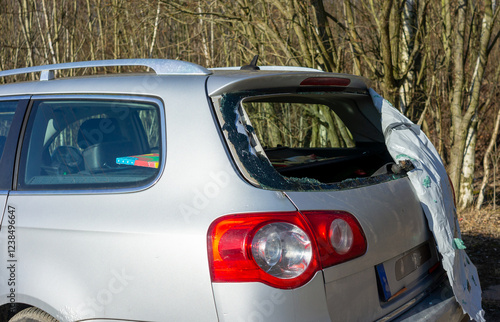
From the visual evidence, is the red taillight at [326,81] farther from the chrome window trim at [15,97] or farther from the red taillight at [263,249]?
the chrome window trim at [15,97]

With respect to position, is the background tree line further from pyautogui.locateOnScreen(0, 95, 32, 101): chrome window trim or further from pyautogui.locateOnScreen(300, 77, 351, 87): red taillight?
pyautogui.locateOnScreen(0, 95, 32, 101): chrome window trim

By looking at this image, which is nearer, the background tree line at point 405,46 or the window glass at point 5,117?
the window glass at point 5,117

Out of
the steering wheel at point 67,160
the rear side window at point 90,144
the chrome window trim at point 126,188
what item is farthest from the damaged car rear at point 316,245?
the steering wheel at point 67,160

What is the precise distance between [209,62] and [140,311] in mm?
7790

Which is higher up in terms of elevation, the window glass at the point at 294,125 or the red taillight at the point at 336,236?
the window glass at the point at 294,125

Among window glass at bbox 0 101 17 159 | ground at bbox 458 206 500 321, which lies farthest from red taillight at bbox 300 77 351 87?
ground at bbox 458 206 500 321

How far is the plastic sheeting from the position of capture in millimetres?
2799

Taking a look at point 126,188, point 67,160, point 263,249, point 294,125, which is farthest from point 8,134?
point 294,125

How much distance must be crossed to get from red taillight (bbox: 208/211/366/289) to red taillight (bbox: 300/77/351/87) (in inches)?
35.6

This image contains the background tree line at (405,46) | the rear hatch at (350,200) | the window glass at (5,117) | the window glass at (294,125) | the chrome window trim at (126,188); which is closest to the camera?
the rear hatch at (350,200)

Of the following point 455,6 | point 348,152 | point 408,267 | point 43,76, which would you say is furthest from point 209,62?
point 408,267

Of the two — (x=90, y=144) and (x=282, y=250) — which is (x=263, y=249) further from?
(x=90, y=144)

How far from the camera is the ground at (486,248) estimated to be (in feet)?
14.4

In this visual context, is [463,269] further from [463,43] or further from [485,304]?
[463,43]
